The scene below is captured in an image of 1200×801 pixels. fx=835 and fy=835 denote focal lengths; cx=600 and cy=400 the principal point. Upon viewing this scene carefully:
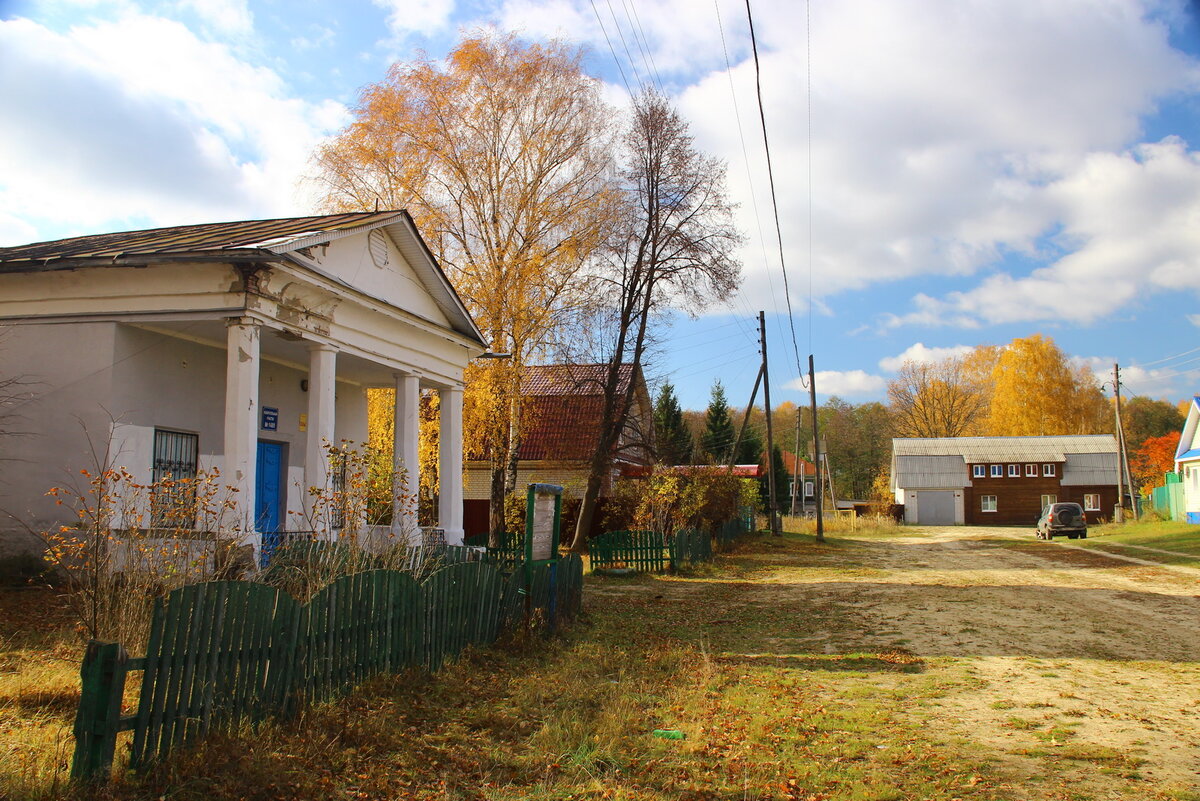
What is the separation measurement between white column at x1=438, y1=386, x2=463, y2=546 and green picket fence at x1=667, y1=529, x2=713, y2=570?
569 centimetres

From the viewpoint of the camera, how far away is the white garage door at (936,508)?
181 feet

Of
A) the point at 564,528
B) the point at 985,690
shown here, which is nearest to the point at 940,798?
the point at 985,690

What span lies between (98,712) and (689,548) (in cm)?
1627

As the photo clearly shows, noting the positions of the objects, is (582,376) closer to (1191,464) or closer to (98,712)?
(98,712)

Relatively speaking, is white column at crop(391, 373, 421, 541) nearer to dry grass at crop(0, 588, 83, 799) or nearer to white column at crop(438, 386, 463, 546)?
white column at crop(438, 386, 463, 546)

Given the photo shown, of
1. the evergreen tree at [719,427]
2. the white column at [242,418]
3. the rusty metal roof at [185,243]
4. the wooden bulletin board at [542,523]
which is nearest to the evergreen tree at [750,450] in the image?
the evergreen tree at [719,427]

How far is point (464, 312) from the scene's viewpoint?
597 inches

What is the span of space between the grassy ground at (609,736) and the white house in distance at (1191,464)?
32915 mm

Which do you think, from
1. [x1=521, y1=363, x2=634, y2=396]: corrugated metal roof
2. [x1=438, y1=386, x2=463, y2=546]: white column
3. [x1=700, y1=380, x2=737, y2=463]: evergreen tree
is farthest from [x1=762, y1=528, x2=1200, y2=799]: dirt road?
[x1=700, y1=380, x2=737, y2=463]: evergreen tree

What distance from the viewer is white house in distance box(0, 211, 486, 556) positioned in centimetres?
980

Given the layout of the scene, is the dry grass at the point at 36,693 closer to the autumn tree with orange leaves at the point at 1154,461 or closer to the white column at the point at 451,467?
the white column at the point at 451,467

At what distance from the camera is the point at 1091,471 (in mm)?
52969

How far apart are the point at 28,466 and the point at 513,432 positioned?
1142 cm

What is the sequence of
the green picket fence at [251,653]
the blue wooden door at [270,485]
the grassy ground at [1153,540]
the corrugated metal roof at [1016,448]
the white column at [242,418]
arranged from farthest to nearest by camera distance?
1. the corrugated metal roof at [1016,448]
2. the grassy ground at [1153,540]
3. the blue wooden door at [270,485]
4. the white column at [242,418]
5. the green picket fence at [251,653]
